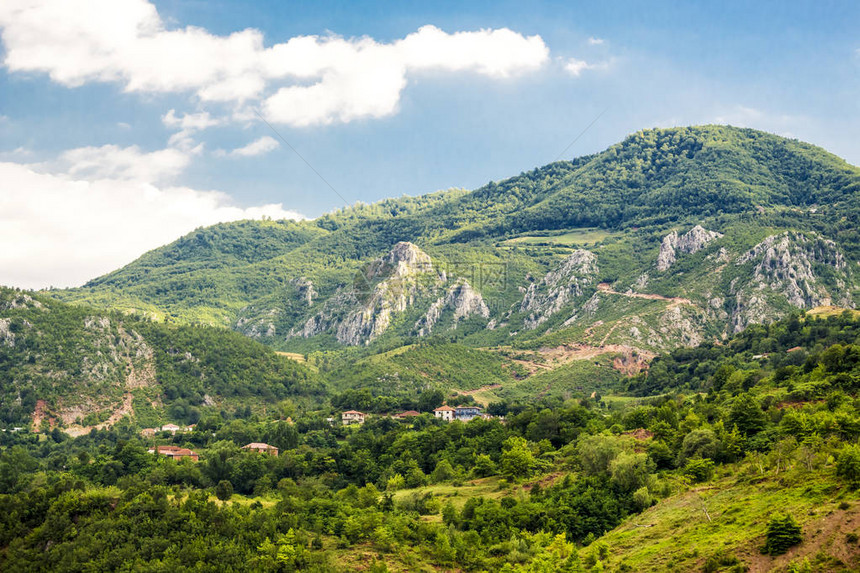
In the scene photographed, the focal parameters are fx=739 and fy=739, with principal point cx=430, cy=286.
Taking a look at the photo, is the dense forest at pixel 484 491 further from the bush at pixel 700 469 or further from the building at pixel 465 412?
the building at pixel 465 412

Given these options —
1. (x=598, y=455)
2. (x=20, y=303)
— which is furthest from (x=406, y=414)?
(x=20, y=303)

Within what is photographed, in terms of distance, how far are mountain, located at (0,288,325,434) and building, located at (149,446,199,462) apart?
36.3 m

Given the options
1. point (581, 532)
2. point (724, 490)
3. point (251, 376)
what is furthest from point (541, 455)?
point (251, 376)

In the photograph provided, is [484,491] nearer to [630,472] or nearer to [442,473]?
[442,473]

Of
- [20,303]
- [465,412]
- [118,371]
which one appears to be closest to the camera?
[465,412]

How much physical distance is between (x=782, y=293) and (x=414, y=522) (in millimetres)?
137398

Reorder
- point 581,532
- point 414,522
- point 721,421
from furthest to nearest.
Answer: point 721,421 → point 414,522 → point 581,532

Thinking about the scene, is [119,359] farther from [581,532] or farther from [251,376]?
[581,532]

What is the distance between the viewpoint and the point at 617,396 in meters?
145

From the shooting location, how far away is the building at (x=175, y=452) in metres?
113

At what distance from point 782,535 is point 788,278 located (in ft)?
483

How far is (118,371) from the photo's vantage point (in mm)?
166375

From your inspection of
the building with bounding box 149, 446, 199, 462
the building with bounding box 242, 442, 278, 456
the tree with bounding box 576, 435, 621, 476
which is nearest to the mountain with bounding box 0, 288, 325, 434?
the building with bounding box 149, 446, 199, 462

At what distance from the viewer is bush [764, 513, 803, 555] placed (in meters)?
49.3
